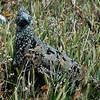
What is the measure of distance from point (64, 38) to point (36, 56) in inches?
39.1

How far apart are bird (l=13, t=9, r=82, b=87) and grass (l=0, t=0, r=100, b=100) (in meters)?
0.12

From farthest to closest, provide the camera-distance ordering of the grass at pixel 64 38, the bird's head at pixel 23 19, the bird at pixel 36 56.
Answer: the bird's head at pixel 23 19
the bird at pixel 36 56
the grass at pixel 64 38

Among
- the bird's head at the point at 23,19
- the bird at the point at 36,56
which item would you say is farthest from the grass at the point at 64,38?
the bird's head at the point at 23,19

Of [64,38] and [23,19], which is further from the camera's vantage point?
[64,38]

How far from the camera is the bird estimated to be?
3.62 metres

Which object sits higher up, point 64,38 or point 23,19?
point 23,19

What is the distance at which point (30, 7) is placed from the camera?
5680mm

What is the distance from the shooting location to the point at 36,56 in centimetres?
368

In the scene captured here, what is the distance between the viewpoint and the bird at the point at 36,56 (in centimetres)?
362

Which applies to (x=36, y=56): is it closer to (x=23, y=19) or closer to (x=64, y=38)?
(x=23, y=19)

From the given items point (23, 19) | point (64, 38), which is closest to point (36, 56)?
point (23, 19)

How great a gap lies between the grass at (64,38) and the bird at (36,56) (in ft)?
0.39

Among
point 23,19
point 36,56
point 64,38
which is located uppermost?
point 23,19

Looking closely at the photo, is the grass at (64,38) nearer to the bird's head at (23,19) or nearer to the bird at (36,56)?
the bird at (36,56)
